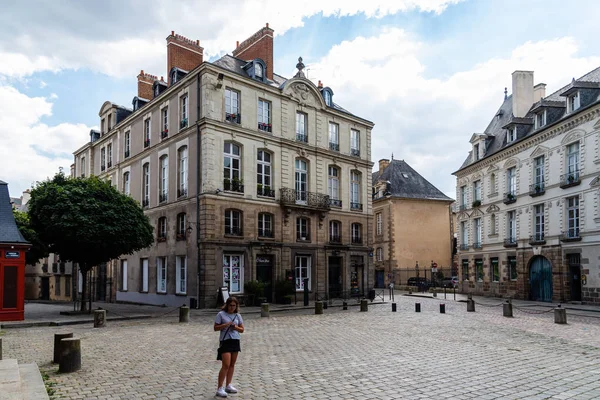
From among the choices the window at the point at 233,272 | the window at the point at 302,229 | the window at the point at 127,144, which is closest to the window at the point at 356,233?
the window at the point at 302,229

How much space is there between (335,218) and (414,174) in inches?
871

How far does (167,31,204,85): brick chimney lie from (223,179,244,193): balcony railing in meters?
8.67

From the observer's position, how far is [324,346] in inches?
468

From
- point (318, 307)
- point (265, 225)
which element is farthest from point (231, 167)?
point (318, 307)

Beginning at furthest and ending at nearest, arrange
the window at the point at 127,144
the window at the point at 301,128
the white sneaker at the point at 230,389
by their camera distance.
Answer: the window at the point at 127,144, the window at the point at 301,128, the white sneaker at the point at 230,389

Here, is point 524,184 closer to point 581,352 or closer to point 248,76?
point 248,76

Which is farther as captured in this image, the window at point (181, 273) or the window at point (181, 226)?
the window at point (181, 226)

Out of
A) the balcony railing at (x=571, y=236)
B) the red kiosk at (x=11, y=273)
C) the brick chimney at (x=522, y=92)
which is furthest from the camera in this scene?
the brick chimney at (x=522, y=92)

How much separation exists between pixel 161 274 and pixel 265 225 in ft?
21.3

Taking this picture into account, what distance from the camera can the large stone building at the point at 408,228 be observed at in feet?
147

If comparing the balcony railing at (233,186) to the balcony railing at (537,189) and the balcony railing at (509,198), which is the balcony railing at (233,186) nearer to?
the balcony railing at (537,189)

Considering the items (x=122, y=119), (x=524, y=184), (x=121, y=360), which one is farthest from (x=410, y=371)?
(x=122, y=119)

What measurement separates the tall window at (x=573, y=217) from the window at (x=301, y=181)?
47.6 ft

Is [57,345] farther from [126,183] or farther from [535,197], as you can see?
[535,197]
